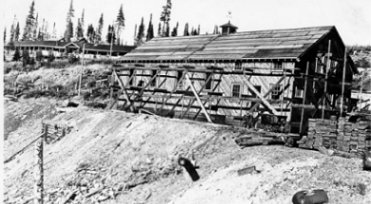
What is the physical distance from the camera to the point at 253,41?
2877 cm

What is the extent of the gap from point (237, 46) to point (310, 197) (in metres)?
18.9

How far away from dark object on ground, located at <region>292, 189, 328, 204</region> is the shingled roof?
1390cm

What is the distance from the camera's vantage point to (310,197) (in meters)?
11.3

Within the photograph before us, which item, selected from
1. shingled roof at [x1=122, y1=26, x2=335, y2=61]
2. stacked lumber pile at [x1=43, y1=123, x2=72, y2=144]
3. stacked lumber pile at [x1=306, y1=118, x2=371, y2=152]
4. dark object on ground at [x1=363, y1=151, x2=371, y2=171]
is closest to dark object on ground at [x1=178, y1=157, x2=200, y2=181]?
stacked lumber pile at [x1=306, y1=118, x2=371, y2=152]

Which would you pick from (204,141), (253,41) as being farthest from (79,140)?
(253,41)

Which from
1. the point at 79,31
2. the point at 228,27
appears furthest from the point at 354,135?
the point at 79,31

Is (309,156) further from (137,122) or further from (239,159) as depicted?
(137,122)

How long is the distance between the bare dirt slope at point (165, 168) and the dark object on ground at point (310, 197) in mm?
435

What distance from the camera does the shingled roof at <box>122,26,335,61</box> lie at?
2562 centimetres

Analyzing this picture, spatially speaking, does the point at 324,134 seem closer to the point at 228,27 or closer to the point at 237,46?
the point at 237,46

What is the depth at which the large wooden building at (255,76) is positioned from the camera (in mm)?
24484

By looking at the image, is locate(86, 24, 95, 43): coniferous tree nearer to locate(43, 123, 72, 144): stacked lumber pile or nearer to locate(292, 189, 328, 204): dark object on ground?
locate(43, 123, 72, 144): stacked lumber pile

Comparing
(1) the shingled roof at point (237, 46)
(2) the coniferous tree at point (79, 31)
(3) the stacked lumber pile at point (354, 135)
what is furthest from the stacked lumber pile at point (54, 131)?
(2) the coniferous tree at point (79, 31)

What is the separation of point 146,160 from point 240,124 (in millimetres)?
7739
